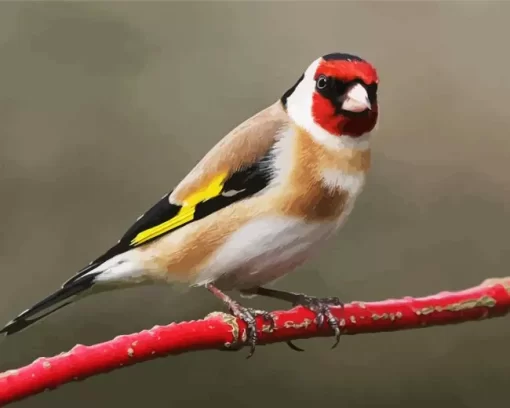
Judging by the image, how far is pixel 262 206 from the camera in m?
0.95

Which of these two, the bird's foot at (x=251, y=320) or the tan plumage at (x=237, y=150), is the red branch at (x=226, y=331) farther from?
the tan plumage at (x=237, y=150)

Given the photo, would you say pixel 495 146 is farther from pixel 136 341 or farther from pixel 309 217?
pixel 136 341

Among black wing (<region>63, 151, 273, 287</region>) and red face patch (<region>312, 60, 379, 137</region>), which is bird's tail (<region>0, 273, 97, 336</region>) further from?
red face patch (<region>312, 60, 379, 137</region>)

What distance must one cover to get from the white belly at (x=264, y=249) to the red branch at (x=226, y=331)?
94 millimetres

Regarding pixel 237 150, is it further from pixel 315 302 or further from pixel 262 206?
pixel 315 302

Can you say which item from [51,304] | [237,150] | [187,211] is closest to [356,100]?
[237,150]

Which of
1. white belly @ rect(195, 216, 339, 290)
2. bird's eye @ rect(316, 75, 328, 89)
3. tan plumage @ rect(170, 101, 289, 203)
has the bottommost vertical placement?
white belly @ rect(195, 216, 339, 290)

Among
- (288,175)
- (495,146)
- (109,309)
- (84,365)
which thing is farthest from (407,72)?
(84,365)

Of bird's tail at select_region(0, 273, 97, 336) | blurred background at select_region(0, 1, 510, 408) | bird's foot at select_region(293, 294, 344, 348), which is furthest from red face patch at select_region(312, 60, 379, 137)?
bird's tail at select_region(0, 273, 97, 336)

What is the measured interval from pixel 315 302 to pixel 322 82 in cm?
33

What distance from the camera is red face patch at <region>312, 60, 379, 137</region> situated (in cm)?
96

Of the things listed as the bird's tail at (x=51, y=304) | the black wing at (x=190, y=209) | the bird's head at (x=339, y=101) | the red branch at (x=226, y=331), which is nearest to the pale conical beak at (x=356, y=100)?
the bird's head at (x=339, y=101)

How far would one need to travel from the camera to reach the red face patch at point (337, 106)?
3.16 ft

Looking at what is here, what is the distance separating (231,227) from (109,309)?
260mm
